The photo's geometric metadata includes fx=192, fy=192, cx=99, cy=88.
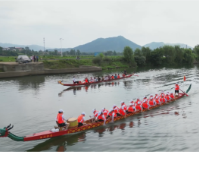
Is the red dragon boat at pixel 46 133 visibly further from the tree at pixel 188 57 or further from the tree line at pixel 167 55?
the tree at pixel 188 57

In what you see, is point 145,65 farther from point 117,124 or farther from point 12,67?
point 117,124

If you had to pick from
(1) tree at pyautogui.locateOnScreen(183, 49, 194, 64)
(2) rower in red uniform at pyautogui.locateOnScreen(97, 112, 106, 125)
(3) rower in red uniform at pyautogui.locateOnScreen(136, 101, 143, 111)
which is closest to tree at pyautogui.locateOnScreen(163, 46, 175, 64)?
(1) tree at pyautogui.locateOnScreen(183, 49, 194, 64)

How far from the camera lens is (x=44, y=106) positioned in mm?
21281

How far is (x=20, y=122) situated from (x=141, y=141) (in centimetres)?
1023

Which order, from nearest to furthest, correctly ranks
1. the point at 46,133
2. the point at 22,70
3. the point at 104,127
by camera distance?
the point at 46,133, the point at 104,127, the point at 22,70

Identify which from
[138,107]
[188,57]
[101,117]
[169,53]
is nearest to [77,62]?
[169,53]

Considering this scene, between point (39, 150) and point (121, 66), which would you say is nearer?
point (39, 150)

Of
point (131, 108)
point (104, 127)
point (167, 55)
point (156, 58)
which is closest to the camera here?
point (104, 127)

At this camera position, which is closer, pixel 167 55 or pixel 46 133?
pixel 46 133

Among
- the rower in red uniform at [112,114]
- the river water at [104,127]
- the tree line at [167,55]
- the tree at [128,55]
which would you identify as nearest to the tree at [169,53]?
the tree line at [167,55]

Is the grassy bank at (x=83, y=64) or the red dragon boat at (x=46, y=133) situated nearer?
the red dragon boat at (x=46, y=133)

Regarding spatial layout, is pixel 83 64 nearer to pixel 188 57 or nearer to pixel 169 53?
pixel 169 53
